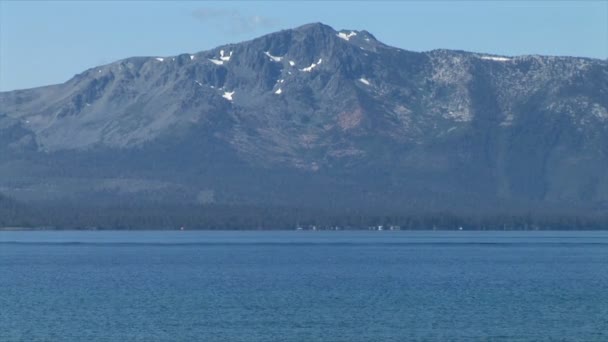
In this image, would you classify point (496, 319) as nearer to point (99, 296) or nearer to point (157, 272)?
point (99, 296)

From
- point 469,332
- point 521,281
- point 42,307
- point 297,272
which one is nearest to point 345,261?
point 297,272

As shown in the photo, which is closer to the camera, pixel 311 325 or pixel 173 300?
pixel 311 325

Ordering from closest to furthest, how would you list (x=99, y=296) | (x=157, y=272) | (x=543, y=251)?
(x=99, y=296) < (x=157, y=272) < (x=543, y=251)

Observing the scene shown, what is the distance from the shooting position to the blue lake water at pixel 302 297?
63.1 m

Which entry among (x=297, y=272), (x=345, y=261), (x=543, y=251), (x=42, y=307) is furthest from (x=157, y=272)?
(x=543, y=251)

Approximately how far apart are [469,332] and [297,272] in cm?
4594

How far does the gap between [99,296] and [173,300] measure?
6.42m

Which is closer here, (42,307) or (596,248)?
(42,307)

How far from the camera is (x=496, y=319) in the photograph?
68.3 metres

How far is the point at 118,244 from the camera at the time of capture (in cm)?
17650

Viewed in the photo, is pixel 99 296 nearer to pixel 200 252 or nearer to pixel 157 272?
pixel 157 272

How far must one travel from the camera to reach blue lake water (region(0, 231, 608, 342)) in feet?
207

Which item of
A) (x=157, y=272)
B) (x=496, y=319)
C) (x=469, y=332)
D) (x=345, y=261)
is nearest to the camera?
(x=469, y=332)

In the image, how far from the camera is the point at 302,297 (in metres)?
81.1
